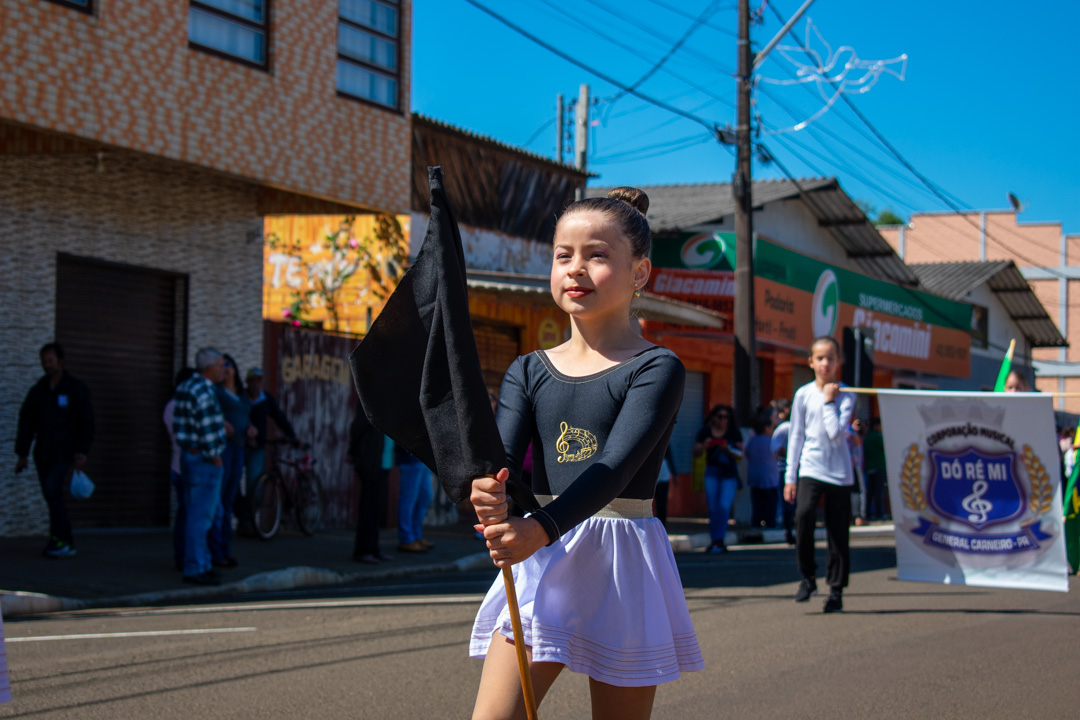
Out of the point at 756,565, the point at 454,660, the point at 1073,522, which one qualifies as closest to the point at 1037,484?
the point at 1073,522

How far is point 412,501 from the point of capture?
1205 cm

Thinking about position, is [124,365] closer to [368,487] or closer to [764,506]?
[368,487]

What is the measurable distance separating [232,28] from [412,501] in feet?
18.8

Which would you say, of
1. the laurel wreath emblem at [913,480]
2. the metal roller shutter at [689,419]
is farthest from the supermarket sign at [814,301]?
the laurel wreath emblem at [913,480]

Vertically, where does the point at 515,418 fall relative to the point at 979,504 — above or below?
above

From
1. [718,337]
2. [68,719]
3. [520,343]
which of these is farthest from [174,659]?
[718,337]

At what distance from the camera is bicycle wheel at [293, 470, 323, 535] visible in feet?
43.8

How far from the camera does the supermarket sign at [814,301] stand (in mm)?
21562

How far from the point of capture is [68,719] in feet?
16.1

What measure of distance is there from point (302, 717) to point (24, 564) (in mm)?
5920

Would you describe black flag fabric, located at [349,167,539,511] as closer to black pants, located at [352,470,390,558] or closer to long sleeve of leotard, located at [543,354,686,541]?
long sleeve of leotard, located at [543,354,686,541]

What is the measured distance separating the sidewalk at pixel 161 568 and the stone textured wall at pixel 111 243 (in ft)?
4.28

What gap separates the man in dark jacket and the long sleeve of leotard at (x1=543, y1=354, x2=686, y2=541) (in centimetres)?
839

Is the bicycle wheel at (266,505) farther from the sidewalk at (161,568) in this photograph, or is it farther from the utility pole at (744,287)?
the utility pole at (744,287)
